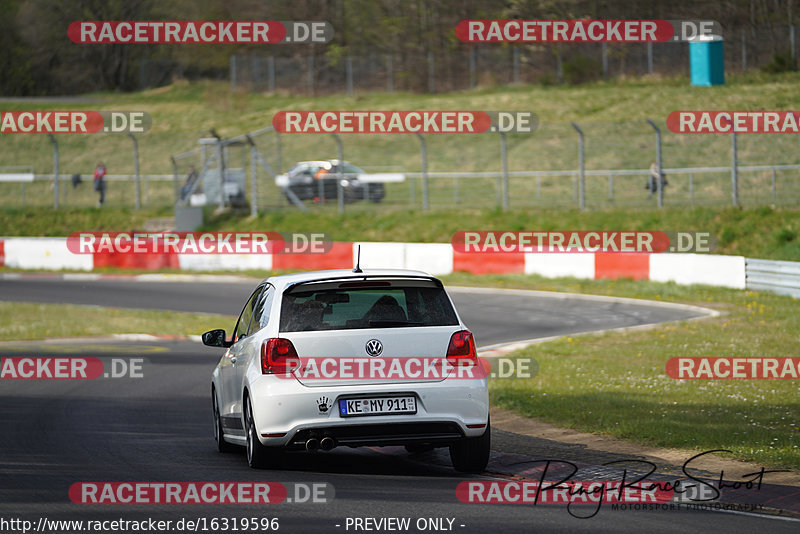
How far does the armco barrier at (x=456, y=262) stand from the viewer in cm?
2284

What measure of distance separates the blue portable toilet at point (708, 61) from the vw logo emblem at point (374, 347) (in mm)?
38656

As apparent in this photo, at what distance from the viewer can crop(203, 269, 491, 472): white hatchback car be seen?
26.2ft

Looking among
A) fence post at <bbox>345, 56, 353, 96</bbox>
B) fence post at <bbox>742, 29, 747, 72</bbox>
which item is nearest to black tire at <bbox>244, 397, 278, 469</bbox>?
fence post at <bbox>742, 29, 747, 72</bbox>

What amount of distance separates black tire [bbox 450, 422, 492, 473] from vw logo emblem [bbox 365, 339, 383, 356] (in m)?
0.91

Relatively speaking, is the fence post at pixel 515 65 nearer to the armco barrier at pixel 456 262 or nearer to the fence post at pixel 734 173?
the armco barrier at pixel 456 262

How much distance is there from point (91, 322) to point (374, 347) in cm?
1458

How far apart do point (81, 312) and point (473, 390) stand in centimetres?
1650

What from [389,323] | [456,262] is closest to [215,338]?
[389,323]

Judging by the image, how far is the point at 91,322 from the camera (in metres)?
21.5

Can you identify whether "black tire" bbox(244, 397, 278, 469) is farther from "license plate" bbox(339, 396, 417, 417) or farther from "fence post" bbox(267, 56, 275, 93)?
"fence post" bbox(267, 56, 275, 93)

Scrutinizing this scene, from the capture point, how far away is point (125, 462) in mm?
8891

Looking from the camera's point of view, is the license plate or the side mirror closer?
the license plate

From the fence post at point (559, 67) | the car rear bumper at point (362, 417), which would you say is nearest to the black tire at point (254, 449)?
the car rear bumper at point (362, 417)

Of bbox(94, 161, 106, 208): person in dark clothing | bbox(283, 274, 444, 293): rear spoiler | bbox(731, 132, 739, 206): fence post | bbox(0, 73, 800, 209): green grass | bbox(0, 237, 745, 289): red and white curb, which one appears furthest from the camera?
bbox(94, 161, 106, 208): person in dark clothing
